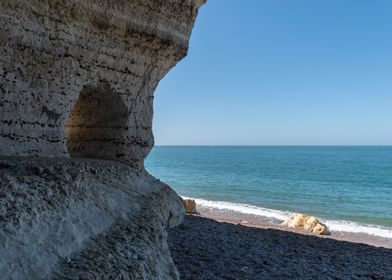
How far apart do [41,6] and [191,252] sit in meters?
4.27

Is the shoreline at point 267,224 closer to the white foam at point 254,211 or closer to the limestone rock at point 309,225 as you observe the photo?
the limestone rock at point 309,225

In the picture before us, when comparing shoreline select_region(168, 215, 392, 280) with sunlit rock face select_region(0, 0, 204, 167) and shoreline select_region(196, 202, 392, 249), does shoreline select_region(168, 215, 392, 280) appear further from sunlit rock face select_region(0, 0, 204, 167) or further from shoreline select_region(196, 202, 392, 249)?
shoreline select_region(196, 202, 392, 249)

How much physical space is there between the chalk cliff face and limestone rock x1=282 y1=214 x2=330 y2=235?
29.1ft

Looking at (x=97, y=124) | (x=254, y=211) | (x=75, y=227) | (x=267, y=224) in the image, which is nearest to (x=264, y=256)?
(x=97, y=124)

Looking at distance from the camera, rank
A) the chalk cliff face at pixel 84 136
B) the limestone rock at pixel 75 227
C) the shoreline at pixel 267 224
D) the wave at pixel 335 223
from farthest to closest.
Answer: the wave at pixel 335 223
the shoreline at pixel 267 224
the chalk cliff face at pixel 84 136
the limestone rock at pixel 75 227

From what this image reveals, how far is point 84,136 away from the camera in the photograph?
8.06 metres

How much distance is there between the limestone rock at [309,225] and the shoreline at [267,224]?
0.97 feet

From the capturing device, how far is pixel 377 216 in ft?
71.1

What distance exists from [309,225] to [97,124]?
997 cm

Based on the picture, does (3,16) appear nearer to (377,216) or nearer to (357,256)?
(357,256)

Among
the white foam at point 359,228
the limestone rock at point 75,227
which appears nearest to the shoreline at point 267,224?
the white foam at point 359,228

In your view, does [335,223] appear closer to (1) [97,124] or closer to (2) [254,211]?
(2) [254,211]

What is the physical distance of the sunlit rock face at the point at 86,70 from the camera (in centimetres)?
556

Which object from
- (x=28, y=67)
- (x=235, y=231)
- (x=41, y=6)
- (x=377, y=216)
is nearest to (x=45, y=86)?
(x=28, y=67)
